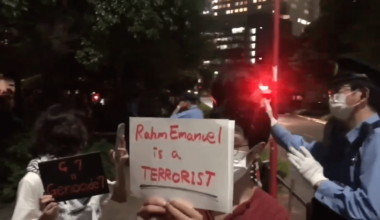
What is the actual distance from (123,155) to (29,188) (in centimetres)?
61

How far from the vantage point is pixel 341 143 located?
8.43ft

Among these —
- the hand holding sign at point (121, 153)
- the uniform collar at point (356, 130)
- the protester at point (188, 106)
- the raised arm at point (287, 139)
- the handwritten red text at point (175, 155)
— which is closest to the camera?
the handwritten red text at point (175, 155)

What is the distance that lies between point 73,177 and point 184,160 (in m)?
0.83

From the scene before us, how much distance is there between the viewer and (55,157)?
252cm

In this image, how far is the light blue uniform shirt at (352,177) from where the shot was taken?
82.9 inches

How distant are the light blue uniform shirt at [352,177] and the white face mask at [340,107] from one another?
0.11m

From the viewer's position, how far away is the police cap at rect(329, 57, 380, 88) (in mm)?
2457

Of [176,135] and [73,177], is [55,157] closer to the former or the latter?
[73,177]

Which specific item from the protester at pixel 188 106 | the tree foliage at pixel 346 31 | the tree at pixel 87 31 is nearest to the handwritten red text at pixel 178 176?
the protester at pixel 188 106

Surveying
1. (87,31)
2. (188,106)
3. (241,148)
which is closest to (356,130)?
(241,148)

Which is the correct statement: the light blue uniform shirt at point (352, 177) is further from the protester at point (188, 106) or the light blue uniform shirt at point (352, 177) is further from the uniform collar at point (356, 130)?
the protester at point (188, 106)

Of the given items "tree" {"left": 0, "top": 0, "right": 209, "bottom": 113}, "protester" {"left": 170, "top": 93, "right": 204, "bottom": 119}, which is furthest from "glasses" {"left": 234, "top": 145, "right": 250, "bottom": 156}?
"tree" {"left": 0, "top": 0, "right": 209, "bottom": 113}

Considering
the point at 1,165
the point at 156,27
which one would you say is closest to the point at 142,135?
the point at 1,165

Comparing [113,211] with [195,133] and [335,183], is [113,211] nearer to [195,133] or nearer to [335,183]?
[335,183]
